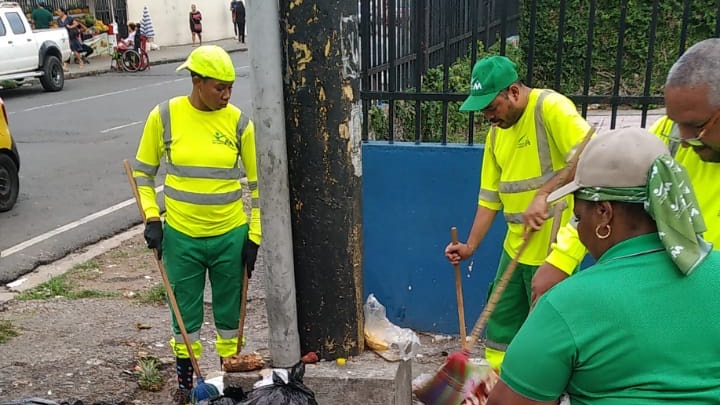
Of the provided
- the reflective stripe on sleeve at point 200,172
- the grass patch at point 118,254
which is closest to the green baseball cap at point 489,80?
the reflective stripe on sleeve at point 200,172

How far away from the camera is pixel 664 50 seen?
942 cm

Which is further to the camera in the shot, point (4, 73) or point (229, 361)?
point (4, 73)

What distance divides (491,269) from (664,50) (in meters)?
6.34

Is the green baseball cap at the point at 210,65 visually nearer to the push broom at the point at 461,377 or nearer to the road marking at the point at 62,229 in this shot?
the push broom at the point at 461,377

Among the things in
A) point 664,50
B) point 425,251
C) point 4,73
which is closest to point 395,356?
point 425,251

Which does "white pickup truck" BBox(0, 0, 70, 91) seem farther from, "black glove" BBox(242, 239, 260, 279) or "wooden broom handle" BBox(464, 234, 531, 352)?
"wooden broom handle" BBox(464, 234, 531, 352)

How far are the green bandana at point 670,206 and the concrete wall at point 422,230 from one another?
274 cm

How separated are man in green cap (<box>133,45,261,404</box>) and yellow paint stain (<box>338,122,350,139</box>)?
72 cm

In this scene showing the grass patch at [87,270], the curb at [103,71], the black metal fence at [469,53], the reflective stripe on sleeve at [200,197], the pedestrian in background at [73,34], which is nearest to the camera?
the reflective stripe on sleeve at [200,197]

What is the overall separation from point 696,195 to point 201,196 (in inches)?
87.8

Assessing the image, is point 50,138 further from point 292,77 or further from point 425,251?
point 292,77

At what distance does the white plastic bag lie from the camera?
11.0 ft

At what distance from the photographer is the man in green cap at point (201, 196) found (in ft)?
11.5

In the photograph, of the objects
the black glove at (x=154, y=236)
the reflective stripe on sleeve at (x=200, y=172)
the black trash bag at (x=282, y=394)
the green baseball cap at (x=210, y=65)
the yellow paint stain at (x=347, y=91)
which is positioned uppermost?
the green baseball cap at (x=210, y=65)
